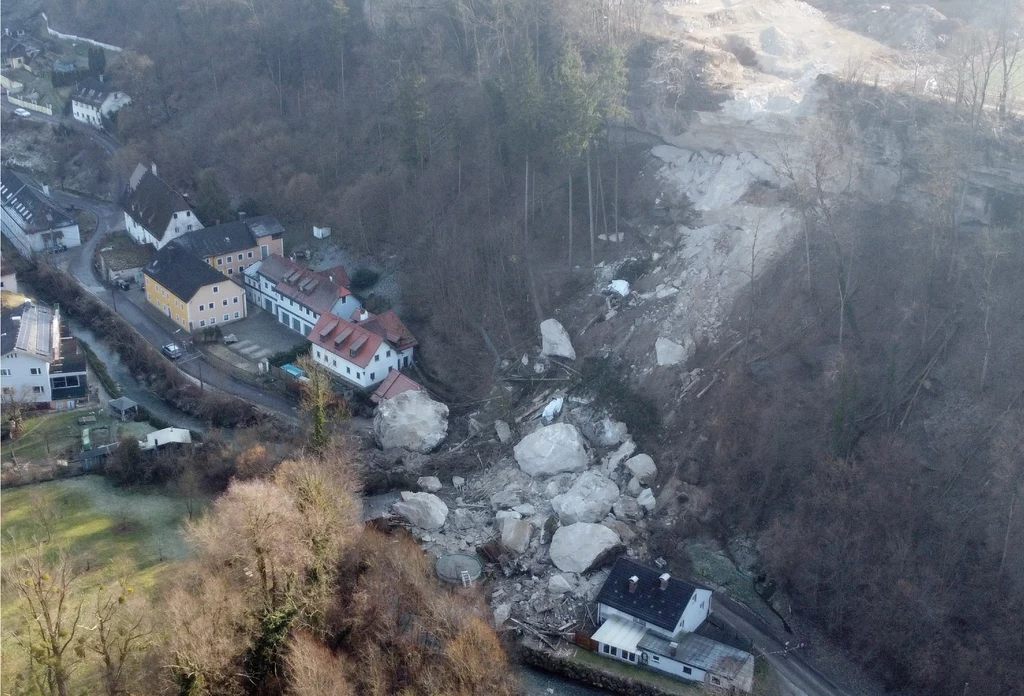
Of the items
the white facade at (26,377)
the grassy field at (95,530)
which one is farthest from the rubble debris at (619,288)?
the white facade at (26,377)

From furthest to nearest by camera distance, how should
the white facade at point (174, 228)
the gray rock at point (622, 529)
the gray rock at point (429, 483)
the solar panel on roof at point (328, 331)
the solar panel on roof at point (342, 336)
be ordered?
the white facade at point (174, 228), the solar panel on roof at point (328, 331), the solar panel on roof at point (342, 336), the gray rock at point (429, 483), the gray rock at point (622, 529)

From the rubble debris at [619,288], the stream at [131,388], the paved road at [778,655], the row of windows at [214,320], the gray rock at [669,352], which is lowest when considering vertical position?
the stream at [131,388]

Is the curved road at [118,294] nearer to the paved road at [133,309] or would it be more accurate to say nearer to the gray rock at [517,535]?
the paved road at [133,309]

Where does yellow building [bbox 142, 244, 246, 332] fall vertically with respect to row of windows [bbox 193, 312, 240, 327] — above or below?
above

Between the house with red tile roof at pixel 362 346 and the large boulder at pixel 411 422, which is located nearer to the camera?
the large boulder at pixel 411 422

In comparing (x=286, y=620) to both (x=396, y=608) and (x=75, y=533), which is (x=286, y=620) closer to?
(x=396, y=608)

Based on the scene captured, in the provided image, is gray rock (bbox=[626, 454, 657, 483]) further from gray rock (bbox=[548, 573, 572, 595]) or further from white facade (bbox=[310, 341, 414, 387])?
white facade (bbox=[310, 341, 414, 387])

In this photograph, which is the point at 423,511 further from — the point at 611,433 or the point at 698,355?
the point at 698,355

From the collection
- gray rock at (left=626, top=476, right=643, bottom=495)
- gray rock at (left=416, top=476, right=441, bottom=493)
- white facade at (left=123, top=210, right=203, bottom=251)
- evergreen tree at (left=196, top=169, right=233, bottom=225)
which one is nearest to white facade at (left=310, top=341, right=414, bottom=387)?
gray rock at (left=416, top=476, right=441, bottom=493)
